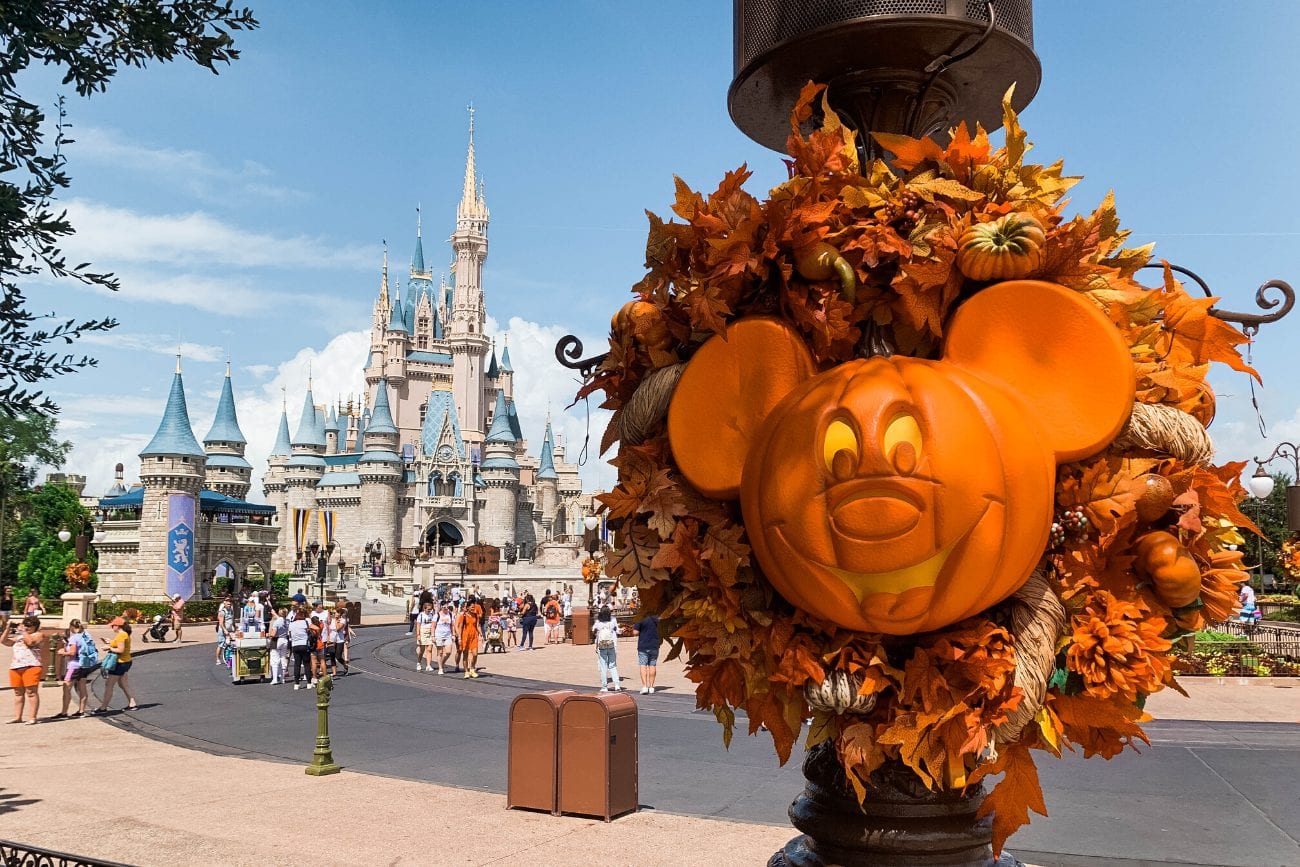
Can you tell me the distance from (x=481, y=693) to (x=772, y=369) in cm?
1594

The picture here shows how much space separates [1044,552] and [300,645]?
1852 centimetres

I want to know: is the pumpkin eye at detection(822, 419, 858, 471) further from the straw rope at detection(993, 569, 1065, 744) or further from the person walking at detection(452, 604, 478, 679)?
the person walking at detection(452, 604, 478, 679)

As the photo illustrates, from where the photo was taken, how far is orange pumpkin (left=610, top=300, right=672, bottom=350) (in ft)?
9.03

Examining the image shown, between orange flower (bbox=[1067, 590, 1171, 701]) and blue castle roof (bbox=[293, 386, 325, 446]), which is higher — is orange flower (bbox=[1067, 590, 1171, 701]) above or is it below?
below

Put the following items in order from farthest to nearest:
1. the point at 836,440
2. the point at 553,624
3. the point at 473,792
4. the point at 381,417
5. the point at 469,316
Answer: the point at 469,316
the point at 381,417
the point at 553,624
the point at 473,792
the point at 836,440

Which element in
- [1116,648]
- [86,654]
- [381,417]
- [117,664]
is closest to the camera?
[1116,648]

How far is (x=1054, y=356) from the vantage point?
8.09 feet

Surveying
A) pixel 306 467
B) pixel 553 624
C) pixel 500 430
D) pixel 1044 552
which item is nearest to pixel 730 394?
pixel 1044 552

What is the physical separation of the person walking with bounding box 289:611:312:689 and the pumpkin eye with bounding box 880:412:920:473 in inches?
729

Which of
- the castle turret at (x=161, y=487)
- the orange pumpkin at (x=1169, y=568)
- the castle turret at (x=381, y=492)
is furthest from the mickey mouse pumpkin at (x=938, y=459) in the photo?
the castle turret at (x=381, y=492)

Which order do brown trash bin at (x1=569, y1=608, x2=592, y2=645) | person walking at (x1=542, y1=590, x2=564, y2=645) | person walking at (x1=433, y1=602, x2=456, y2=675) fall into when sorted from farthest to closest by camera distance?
person walking at (x1=542, y1=590, x2=564, y2=645)
brown trash bin at (x1=569, y1=608, x2=592, y2=645)
person walking at (x1=433, y1=602, x2=456, y2=675)

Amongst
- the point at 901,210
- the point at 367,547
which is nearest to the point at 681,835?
the point at 901,210

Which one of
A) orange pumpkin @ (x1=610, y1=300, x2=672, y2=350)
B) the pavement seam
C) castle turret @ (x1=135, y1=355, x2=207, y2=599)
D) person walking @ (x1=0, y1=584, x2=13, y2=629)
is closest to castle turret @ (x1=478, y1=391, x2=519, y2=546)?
castle turret @ (x1=135, y1=355, x2=207, y2=599)

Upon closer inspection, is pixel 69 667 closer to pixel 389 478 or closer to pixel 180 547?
pixel 180 547
